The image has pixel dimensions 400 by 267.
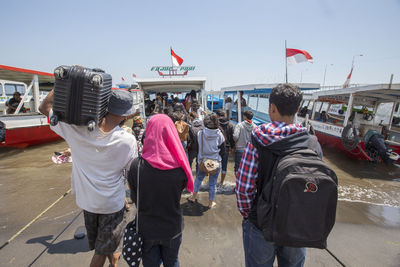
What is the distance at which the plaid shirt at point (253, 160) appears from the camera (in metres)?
1.35

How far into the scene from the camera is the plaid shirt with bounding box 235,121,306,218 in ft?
4.44

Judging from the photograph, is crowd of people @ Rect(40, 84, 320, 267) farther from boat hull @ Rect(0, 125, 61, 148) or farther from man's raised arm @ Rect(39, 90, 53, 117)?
boat hull @ Rect(0, 125, 61, 148)

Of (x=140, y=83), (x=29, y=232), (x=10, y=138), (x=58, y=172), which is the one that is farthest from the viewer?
(x=10, y=138)

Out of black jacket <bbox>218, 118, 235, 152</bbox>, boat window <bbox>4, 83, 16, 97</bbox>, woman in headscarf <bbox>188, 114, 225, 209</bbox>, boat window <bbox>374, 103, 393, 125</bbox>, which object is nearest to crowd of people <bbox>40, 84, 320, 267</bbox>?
woman in headscarf <bbox>188, 114, 225, 209</bbox>

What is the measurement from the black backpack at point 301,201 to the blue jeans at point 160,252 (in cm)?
78

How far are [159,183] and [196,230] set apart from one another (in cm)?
214

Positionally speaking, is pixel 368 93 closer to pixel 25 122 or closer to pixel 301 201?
pixel 301 201

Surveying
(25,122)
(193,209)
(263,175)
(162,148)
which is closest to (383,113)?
(193,209)

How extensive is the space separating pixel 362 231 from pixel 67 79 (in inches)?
188

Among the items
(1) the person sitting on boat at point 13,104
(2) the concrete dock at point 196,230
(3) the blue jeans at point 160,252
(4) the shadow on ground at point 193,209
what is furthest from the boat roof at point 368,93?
(1) the person sitting on boat at point 13,104

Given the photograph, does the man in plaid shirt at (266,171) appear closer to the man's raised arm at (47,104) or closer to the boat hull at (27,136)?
the man's raised arm at (47,104)

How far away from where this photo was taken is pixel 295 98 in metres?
1.42

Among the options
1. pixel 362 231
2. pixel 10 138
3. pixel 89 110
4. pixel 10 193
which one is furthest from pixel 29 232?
pixel 10 138

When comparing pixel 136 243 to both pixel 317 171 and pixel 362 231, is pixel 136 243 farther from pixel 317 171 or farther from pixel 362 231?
pixel 362 231
